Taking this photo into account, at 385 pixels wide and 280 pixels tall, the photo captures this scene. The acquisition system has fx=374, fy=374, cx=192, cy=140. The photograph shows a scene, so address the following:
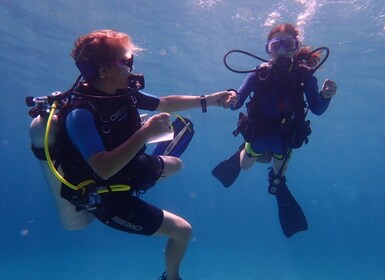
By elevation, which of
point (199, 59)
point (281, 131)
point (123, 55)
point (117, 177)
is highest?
point (199, 59)

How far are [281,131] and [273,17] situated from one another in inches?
477

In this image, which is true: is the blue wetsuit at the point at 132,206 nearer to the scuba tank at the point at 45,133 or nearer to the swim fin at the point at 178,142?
the scuba tank at the point at 45,133

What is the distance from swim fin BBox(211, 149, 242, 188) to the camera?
8.29 metres

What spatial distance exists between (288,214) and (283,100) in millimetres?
2389

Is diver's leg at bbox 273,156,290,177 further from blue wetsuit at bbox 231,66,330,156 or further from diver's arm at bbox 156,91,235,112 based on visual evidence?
diver's arm at bbox 156,91,235,112

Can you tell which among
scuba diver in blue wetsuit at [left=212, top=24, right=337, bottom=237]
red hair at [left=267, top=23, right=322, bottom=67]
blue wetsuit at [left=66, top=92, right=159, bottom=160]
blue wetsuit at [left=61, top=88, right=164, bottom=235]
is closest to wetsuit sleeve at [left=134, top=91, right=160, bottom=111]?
blue wetsuit at [left=61, top=88, right=164, bottom=235]

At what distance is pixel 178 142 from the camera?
6.43 metres

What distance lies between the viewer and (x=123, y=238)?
48.2 meters

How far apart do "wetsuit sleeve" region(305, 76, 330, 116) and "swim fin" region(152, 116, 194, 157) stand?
229 centimetres

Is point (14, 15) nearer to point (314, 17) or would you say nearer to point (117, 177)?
point (314, 17)

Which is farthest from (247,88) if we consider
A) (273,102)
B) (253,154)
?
(253,154)

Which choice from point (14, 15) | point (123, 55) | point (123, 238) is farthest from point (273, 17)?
point (123, 238)

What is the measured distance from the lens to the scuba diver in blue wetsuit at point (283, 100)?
21.5 feet

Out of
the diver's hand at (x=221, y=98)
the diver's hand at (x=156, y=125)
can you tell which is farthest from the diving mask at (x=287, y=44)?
the diver's hand at (x=156, y=125)
